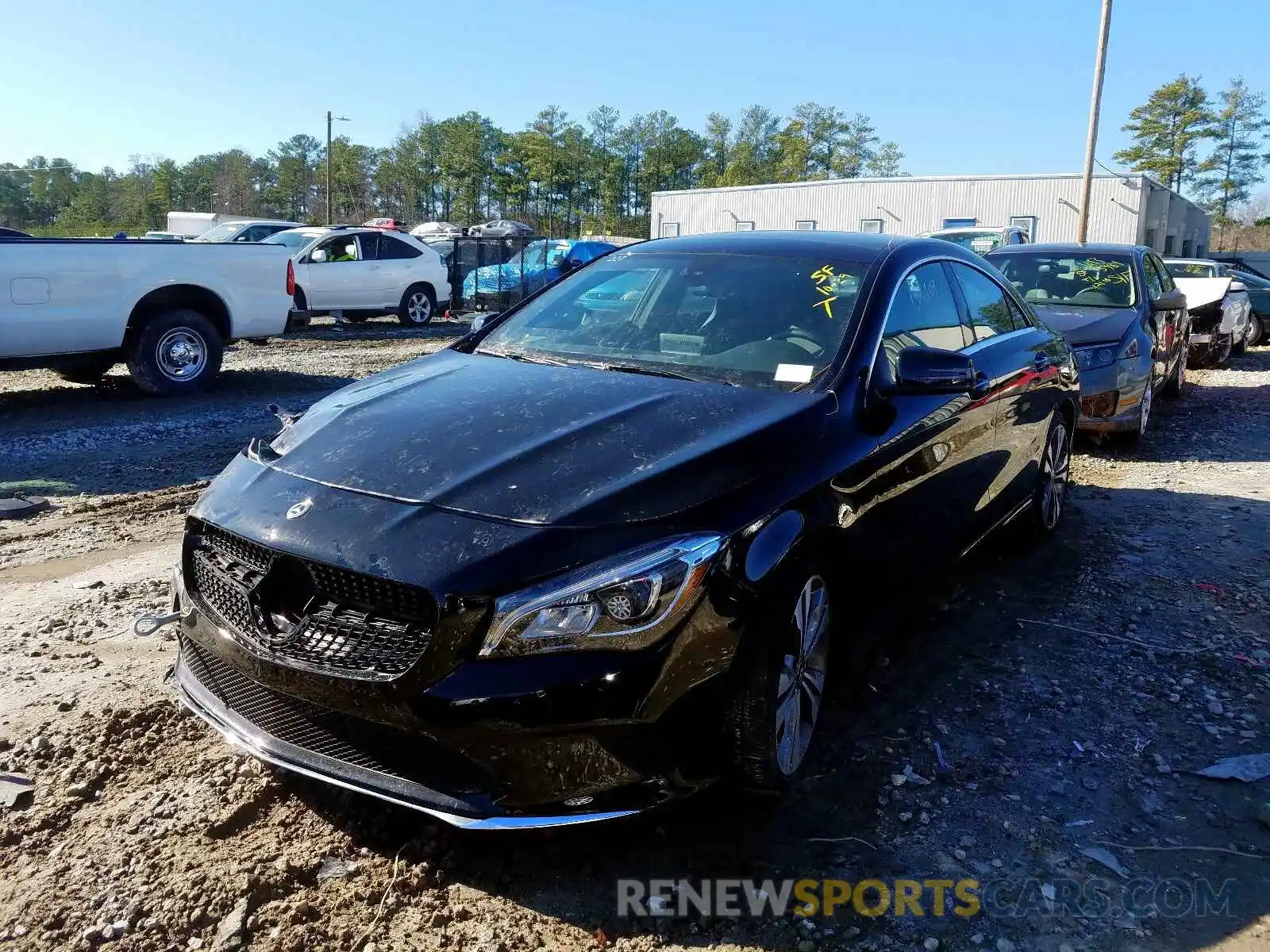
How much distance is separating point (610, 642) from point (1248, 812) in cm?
213

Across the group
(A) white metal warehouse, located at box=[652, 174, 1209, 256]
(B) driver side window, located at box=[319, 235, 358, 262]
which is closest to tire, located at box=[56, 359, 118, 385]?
(B) driver side window, located at box=[319, 235, 358, 262]

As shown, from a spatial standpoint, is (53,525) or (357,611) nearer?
(357,611)

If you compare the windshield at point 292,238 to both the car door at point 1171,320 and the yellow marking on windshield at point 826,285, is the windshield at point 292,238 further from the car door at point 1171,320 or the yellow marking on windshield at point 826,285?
the yellow marking on windshield at point 826,285

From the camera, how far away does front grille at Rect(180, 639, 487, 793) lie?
7.55 feet

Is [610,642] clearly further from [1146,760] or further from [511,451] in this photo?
[1146,760]

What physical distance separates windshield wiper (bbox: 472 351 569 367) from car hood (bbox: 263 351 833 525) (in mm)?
148

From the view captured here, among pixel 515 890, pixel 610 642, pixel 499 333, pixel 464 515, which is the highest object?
pixel 499 333

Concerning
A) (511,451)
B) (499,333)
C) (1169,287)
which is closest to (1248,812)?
(511,451)

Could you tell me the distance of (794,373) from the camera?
3355 millimetres

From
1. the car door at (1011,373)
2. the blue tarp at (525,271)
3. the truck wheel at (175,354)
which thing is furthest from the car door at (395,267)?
the car door at (1011,373)

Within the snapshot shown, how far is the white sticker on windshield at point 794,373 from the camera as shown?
10.9 ft

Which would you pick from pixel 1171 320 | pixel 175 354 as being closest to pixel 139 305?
pixel 175 354

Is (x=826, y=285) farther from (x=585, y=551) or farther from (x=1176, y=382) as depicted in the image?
(x=1176, y=382)

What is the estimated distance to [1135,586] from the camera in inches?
195
